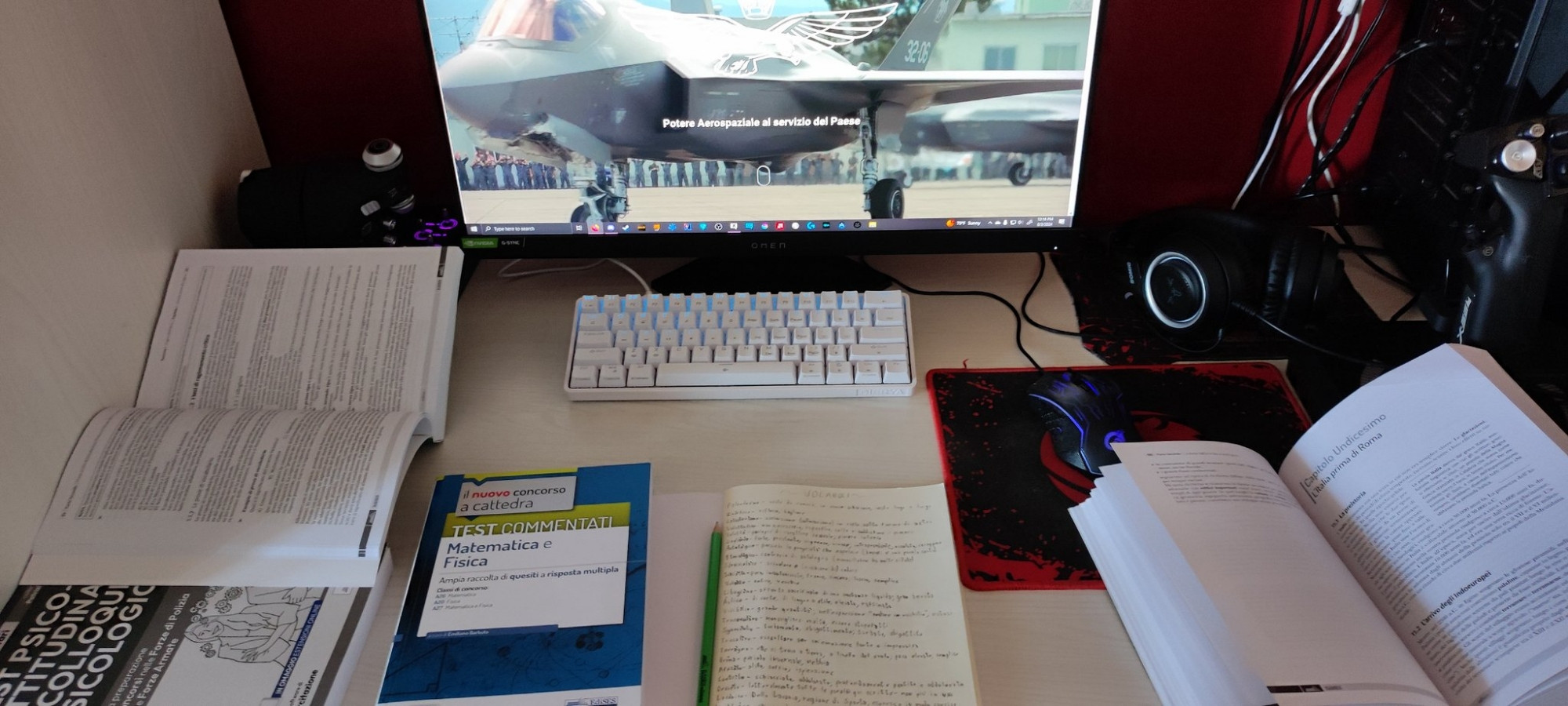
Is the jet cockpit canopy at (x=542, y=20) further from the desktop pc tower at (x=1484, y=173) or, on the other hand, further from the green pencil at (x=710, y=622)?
the desktop pc tower at (x=1484, y=173)

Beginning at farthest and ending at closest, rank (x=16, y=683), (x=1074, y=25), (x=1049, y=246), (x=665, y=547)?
1. (x=1049, y=246)
2. (x=1074, y=25)
3. (x=665, y=547)
4. (x=16, y=683)

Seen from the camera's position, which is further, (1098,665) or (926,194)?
(926,194)

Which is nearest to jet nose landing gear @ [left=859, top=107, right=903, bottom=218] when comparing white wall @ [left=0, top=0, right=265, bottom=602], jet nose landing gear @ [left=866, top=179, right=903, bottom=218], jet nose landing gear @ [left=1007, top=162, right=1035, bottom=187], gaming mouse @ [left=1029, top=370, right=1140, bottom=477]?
jet nose landing gear @ [left=866, top=179, right=903, bottom=218]

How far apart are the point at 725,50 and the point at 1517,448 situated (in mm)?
685

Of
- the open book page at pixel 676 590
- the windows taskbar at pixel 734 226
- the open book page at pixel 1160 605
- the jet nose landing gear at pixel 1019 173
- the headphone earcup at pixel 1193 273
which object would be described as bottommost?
the open book page at pixel 676 590

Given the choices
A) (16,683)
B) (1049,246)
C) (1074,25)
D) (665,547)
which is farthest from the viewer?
(1049,246)

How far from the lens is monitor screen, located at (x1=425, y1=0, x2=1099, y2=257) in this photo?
0.86 metres

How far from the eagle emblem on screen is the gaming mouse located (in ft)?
1.20

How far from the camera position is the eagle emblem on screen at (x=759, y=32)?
852 mm

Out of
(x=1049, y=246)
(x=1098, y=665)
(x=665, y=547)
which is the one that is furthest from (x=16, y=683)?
(x=1049, y=246)

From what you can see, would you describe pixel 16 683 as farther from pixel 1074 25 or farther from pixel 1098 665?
pixel 1074 25

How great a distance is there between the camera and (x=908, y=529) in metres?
0.73

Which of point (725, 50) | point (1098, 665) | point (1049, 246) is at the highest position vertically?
point (725, 50)

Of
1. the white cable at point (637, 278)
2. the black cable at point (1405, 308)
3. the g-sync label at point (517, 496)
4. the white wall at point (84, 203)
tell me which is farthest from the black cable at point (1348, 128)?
the white wall at point (84, 203)
